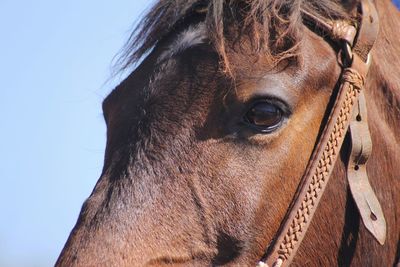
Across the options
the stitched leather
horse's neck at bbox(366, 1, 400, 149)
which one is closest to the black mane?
horse's neck at bbox(366, 1, 400, 149)

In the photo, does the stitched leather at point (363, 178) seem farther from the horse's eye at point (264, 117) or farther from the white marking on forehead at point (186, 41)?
the white marking on forehead at point (186, 41)

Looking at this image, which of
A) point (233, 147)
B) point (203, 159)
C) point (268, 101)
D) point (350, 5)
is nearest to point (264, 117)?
point (268, 101)

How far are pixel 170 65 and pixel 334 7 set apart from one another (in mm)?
816

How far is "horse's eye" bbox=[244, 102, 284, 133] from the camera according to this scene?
3.36m

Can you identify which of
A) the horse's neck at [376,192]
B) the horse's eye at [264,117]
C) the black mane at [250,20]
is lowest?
the horse's neck at [376,192]

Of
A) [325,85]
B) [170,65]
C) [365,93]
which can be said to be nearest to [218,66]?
[170,65]

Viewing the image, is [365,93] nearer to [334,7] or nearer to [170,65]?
[334,7]

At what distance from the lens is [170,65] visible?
3543 mm

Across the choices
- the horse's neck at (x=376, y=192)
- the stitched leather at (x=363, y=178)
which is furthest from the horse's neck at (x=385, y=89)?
the stitched leather at (x=363, y=178)

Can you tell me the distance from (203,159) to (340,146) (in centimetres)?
61

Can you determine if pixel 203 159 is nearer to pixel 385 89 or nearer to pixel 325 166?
pixel 325 166

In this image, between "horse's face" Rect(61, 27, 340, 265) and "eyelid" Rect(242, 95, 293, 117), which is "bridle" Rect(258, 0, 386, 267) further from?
"eyelid" Rect(242, 95, 293, 117)

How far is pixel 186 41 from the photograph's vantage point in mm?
3613

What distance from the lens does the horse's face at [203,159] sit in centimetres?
319
